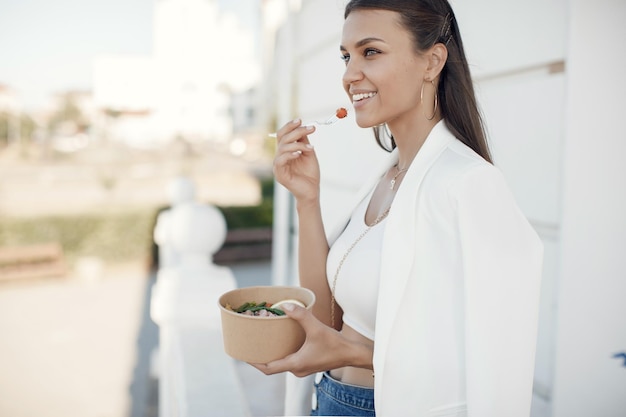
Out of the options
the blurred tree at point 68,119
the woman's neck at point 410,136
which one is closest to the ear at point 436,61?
the woman's neck at point 410,136

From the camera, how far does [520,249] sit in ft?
3.53

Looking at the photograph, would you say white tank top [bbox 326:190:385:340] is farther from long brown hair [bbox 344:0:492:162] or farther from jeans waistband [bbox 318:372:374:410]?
long brown hair [bbox 344:0:492:162]

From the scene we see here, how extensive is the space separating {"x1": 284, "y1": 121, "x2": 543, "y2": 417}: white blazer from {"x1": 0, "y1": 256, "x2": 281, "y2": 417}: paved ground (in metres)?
2.80

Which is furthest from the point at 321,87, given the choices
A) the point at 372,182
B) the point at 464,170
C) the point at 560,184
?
the point at 464,170

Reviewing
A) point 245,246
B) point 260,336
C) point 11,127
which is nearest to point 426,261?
point 260,336

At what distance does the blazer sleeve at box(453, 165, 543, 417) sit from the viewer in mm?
1057

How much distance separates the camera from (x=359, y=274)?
137 cm

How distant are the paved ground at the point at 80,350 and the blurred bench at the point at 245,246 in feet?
5.23

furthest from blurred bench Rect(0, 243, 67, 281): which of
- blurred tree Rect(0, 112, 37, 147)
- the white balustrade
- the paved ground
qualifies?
blurred tree Rect(0, 112, 37, 147)

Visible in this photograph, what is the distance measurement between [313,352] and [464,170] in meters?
0.52

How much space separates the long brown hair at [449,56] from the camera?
131 cm

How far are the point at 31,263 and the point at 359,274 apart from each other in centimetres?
1044

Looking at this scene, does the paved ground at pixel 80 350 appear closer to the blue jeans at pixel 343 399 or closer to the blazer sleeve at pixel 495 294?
the blue jeans at pixel 343 399

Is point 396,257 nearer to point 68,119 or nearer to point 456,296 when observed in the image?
point 456,296
